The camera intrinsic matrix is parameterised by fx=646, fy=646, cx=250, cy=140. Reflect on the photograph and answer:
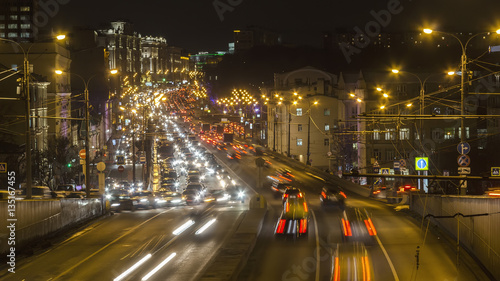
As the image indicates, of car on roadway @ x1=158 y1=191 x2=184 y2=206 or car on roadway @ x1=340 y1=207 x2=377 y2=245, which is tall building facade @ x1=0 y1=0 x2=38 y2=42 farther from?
car on roadway @ x1=340 y1=207 x2=377 y2=245

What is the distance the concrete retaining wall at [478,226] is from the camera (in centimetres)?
1947

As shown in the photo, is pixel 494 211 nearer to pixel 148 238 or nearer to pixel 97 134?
pixel 148 238

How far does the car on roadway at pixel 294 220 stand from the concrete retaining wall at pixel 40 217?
9.24m

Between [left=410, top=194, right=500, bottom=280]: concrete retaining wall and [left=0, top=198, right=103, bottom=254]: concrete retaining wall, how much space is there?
50.5ft

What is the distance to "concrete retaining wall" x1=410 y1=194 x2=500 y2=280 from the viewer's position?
1947 cm

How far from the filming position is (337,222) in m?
32.6

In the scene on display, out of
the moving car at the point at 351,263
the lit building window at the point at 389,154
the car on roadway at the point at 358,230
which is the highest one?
the lit building window at the point at 389,154

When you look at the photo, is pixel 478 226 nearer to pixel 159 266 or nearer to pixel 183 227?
pixel 159 266

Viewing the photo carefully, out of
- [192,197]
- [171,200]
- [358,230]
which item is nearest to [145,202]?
[171,200]

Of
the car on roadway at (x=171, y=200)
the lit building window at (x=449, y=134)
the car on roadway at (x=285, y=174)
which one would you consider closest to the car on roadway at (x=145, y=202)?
the car on roadway at (x=171, y=200)

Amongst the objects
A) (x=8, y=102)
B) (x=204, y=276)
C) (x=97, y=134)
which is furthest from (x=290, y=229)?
(x=97, y=134)

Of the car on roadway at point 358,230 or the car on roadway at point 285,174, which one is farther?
the car on roadway at point 285,174

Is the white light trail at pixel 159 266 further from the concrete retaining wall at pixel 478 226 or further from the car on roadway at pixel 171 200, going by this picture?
the car on roadway at pixel 171 200

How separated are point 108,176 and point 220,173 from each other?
13504 millimetres
